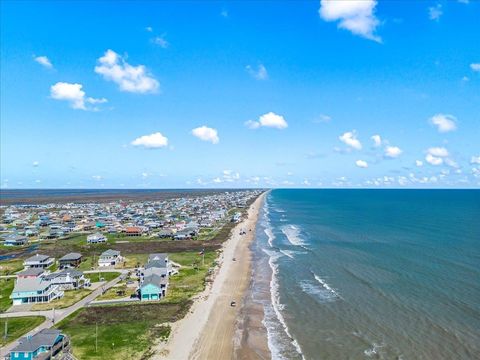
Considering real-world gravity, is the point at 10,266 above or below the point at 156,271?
below

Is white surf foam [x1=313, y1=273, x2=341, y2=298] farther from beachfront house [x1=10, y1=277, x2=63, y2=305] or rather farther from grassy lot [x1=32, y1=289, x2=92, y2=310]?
beachfront house [x1=10, y1=277, x2=63, y2=305]

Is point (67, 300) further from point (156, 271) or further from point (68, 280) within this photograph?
point (156, 271)

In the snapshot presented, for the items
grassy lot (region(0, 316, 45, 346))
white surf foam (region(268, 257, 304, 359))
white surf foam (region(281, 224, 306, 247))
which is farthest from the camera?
white surf foam (region(281, 224, 306, 247))

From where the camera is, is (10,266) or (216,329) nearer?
(216,329)

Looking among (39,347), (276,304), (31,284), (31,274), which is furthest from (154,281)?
(31,274)

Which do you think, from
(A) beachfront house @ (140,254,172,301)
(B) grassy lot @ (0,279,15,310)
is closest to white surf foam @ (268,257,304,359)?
(A) beachfront house @ (140,254,172,301)

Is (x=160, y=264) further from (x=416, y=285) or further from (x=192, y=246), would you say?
(x=416, y=285)
